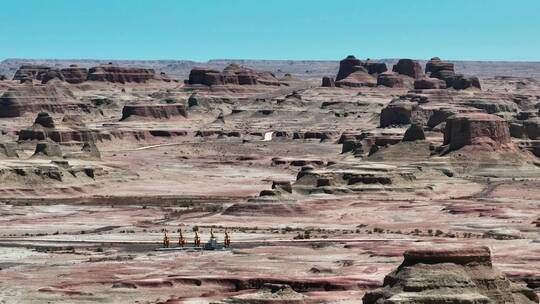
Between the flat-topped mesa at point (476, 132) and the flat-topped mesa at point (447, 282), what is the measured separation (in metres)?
98.6

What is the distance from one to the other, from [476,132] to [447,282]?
334 ft

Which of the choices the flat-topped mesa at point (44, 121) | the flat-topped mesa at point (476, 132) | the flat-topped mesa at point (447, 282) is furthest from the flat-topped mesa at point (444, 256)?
the flat-topped mesa at point (44, 121)

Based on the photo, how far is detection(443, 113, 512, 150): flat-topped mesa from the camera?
5659 inches

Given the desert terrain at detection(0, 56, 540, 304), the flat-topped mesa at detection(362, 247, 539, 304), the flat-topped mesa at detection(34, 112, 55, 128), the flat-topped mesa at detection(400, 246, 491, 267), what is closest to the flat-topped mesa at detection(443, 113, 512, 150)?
the desert terrain at detection(0, 56, 540, 304)

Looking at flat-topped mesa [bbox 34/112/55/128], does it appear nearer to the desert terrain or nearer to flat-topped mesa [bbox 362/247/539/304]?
the desert terrain

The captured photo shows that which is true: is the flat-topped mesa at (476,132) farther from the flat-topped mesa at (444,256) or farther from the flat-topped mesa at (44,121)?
the flat-topped mesa at (444,256)

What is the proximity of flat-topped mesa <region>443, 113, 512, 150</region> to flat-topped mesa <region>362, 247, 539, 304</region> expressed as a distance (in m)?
98.6

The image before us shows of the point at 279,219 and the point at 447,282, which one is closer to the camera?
the point at 447,282

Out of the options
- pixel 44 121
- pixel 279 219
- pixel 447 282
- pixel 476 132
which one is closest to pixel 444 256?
pixel 447 282

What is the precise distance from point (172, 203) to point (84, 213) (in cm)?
1291

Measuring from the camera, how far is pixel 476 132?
144 meters

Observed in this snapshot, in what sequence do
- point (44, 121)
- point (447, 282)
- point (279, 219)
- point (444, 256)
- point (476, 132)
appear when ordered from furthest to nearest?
point (44, 121) → point (476, 132) → point (279, 219) → point (444, 256) → point (447, 282)

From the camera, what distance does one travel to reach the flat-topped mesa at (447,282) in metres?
43.8

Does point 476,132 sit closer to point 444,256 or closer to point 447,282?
point 444,256
